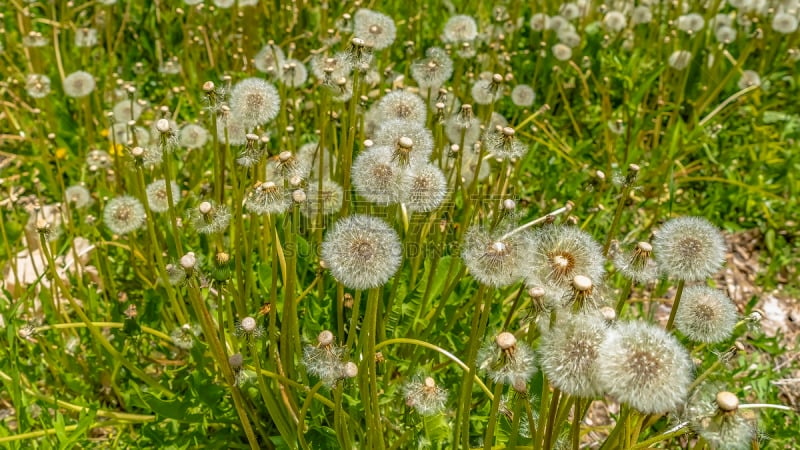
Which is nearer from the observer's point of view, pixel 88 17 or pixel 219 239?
pixel 219 239

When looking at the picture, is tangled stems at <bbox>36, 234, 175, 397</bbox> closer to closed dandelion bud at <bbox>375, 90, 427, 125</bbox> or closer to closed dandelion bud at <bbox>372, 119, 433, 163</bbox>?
closed dandelion bud at <bbox>372, 119, 433, 163</bbox>

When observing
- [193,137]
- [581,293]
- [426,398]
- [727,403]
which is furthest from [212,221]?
[193,137]

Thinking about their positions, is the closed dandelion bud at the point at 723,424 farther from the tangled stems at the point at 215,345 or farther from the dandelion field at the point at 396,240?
the tangled stems at the point at 215,345

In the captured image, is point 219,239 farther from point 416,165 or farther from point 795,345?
point 795,345

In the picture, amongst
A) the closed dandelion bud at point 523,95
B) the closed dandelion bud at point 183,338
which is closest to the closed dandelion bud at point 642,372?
the closed dandelion bud at point 183,338

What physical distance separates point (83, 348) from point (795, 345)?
3230 millimetres

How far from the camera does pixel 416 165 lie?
1762mm

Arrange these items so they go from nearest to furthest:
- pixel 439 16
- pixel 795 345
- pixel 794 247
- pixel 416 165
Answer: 1. pixel 416 165
2. pixel 795 345
3. pixel 794 247
4. pixel 439 16

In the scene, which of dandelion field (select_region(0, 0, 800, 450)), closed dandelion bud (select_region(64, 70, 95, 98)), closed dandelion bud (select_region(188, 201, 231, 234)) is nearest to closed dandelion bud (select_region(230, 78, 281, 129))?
dandelion field (select_region(0, 0, 800, 450))

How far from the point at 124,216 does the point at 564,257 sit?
5.82 feet

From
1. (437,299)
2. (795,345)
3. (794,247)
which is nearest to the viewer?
(437,299)

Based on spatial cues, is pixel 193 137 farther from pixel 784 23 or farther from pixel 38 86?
pixel 784 23

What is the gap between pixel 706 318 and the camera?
1.73 m

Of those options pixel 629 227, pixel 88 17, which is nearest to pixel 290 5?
pixel 88 17
